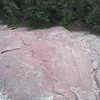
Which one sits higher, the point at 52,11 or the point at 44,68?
the point at 44,68

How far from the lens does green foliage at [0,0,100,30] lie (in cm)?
652

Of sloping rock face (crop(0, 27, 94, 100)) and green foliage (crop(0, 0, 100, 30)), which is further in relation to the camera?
green foliage (crop(0, 0, 100, 30))

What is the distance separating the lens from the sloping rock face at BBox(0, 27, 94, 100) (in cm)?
453

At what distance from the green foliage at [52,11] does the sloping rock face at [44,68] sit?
0.82 meters

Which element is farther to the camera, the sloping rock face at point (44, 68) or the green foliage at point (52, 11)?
the green foliage at point (52, 11)

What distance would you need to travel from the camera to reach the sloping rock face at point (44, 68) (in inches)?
178

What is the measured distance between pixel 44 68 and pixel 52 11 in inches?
86.2

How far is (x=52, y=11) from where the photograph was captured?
6.75 m

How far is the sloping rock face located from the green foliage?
0.82 metres

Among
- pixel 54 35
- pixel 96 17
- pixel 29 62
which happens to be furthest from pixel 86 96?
pixel 96 17

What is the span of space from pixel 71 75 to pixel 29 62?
698mm

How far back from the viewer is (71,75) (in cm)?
495

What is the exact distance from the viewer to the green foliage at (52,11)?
6.52 m

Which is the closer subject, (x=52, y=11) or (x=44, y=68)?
(x=44, y=68)
